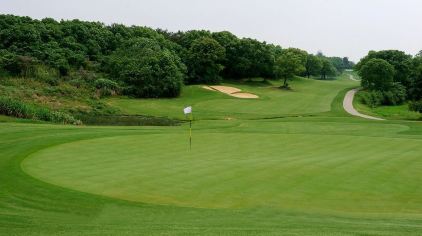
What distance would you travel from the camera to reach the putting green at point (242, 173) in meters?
13.0

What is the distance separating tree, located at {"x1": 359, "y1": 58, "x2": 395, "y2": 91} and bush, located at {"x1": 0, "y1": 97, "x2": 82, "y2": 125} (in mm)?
56469

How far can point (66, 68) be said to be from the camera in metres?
65.1

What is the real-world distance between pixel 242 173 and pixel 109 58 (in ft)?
192

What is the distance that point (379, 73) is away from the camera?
272 ft

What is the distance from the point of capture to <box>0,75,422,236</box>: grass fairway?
409 inches

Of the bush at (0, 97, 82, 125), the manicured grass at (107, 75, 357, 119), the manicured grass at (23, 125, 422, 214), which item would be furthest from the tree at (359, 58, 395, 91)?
the manicured grass at (23, 125, 422, 214)

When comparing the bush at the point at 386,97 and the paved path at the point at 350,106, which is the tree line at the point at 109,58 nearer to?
the paved path at the point at 350,106

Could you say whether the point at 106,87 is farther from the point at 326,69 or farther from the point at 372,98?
the point at 326,69

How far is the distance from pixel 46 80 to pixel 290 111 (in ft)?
96.4

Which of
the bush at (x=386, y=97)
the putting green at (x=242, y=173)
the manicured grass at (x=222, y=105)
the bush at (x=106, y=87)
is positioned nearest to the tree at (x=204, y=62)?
the manicured grass at (x=222, y=105)

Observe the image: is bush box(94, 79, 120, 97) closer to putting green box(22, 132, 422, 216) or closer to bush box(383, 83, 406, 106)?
putting green box(22, 132, 422, 216)

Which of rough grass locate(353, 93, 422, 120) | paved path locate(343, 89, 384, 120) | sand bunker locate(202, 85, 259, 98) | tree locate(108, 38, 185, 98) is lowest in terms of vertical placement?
rough grass locate(353, 93, 422, 120)

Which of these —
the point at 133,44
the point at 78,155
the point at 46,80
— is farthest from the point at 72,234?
the point at 133,44

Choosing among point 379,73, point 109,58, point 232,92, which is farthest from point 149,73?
point 379,73
